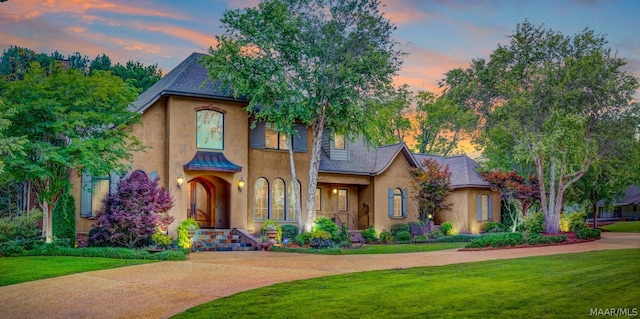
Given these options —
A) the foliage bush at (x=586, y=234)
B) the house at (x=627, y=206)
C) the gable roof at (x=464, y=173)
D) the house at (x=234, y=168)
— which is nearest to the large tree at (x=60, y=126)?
the house at (x=234, y=168)

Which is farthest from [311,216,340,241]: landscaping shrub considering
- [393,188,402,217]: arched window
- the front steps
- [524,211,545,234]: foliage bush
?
[524,211,545,234]: foliage bush

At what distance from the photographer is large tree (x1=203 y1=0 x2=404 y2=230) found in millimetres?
24703

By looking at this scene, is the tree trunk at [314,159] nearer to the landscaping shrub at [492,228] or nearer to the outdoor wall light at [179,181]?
the outdoor wall light at [179,181]

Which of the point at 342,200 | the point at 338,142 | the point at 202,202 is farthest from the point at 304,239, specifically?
the point at 338,142

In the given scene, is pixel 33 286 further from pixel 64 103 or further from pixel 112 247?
pixel 64 103

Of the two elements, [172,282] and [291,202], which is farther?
[291,202]

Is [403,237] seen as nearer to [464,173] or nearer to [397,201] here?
[397,201]

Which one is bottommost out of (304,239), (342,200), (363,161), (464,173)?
(304,239)

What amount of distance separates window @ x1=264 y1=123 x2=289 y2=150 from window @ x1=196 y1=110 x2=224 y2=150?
2.44 m

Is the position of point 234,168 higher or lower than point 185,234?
higher

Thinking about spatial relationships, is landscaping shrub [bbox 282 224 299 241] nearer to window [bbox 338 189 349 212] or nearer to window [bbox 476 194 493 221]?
window [bbox 338 189 349 212]

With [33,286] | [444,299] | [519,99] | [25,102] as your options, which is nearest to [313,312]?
[444,299]

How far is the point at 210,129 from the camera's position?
83.9 feet

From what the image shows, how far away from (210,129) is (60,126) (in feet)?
24.1
